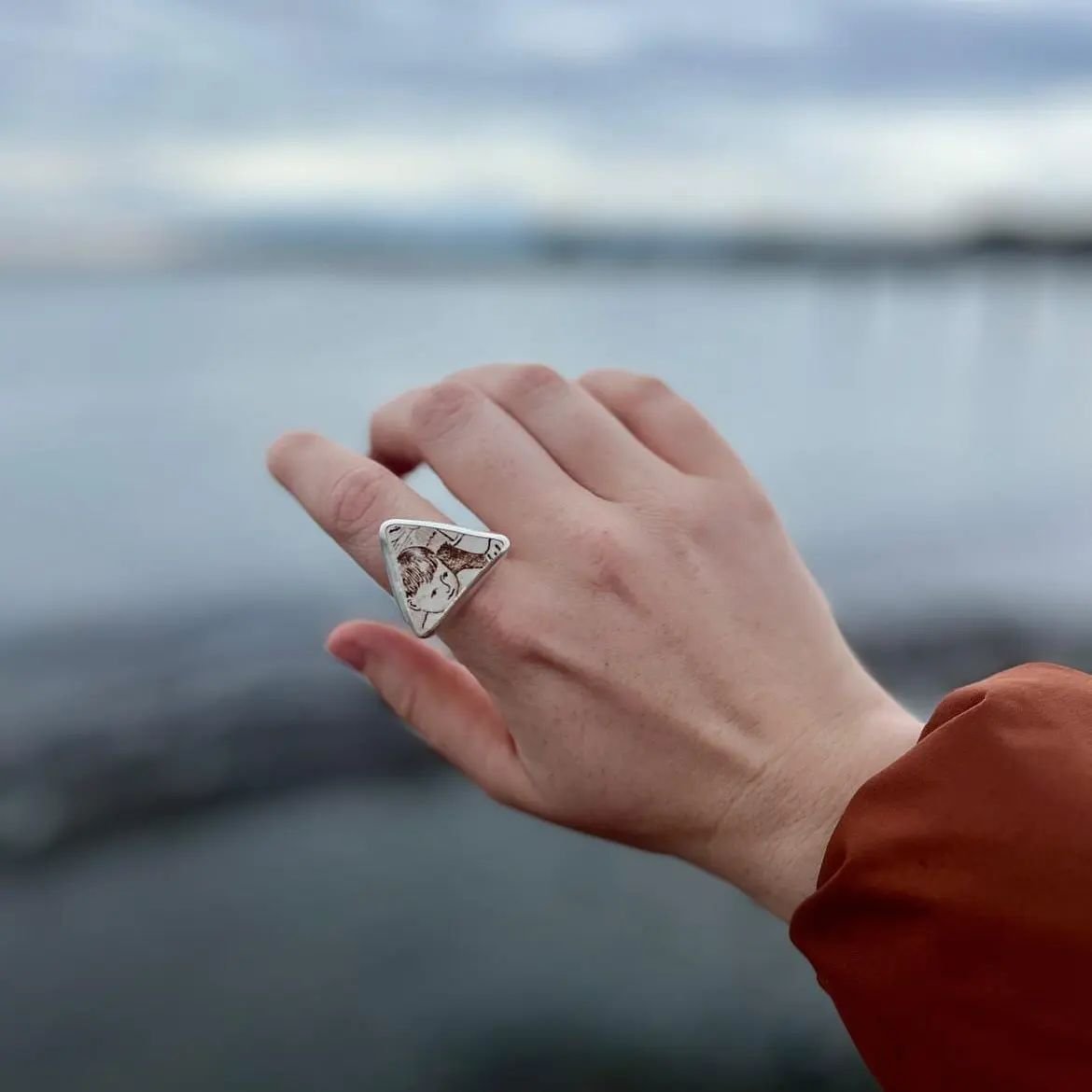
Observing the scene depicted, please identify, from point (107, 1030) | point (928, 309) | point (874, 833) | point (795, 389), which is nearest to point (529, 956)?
point (107, 1030)

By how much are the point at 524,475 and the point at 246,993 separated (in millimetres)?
615

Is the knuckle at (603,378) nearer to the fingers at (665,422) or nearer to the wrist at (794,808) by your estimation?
the fingers at (665,422)

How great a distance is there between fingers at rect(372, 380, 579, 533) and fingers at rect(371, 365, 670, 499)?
0.01m

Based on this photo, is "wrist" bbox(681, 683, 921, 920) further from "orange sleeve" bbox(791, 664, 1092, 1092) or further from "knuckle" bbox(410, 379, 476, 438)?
"knuckle" bbox(410, 379, 476, 438)

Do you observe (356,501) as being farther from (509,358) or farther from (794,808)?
(509,358)

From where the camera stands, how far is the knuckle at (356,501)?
705mm

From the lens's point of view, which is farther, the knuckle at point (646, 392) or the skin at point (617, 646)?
the knuckle at point (646, 392)

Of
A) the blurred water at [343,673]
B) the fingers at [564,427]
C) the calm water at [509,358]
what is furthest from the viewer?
the calm water at [509,358]

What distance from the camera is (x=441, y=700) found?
76cm

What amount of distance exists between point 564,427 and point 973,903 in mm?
423

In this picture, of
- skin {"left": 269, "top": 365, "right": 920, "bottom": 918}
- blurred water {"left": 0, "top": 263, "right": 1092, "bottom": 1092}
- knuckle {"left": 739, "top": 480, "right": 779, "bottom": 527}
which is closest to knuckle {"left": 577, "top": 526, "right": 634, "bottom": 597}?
skin {"left": 269, "top": 365, "right": 920, "bottom": 918}

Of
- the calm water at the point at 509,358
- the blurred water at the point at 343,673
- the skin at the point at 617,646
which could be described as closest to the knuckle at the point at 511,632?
the skin at the point at 617,646

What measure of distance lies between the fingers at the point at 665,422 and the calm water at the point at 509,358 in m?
0.59

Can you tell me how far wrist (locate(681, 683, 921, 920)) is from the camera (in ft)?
2.18
